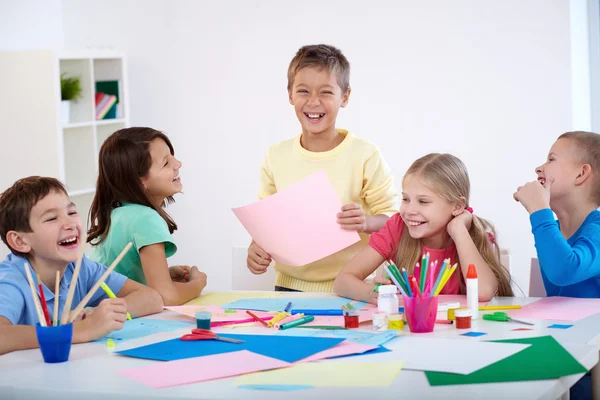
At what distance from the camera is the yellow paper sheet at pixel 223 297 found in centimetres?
217

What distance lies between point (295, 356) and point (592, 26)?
3302 mm

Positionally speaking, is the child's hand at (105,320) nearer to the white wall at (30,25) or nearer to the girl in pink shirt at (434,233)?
the girl in pink shirt at (434,233)

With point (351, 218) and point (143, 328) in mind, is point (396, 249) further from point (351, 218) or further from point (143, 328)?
point (143, 328)

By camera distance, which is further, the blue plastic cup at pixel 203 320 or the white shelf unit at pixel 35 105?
the white shelf unit at pixel 35 105

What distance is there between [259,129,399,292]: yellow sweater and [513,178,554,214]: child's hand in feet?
1.74

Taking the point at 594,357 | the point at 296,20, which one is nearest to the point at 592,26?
the point at 296,20

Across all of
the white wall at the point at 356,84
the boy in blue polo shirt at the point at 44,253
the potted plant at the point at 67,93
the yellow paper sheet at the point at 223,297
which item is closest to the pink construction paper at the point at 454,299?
the yellow paper sheet at the point at 223,297

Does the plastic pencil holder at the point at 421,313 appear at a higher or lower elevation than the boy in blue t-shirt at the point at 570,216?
lower

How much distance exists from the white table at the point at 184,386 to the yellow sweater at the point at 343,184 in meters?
0.86

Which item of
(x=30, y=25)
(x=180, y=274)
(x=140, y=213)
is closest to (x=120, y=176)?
(x=140, y=213)

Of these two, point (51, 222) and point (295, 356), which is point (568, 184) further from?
point (51, 222)

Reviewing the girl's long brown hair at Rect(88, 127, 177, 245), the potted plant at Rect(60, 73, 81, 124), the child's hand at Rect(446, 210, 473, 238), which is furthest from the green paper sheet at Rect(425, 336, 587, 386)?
the potted plant at Rect(60, 73, 81, 124)

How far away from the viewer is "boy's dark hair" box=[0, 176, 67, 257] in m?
1.97

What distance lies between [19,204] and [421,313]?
1.01 meters
